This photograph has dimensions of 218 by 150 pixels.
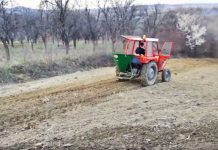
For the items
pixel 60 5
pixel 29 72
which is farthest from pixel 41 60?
pixel 60 5

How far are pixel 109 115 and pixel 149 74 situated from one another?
5.07 meters

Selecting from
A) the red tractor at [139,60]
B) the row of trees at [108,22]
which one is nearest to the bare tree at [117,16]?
the row of trees at [108,22]

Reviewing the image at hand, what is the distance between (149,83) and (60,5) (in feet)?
40.7

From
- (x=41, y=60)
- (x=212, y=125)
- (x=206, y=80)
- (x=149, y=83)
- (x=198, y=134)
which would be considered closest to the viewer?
(x=198, y=134)

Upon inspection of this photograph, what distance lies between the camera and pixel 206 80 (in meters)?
17.8

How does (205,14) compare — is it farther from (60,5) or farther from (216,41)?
(60,5)

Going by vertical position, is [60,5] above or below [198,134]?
above

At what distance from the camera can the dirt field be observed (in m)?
8.82

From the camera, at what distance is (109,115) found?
36.3 ft

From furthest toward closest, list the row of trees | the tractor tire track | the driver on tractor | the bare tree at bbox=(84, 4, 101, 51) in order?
the bare tree at bbox=(84, 4, 101, 51) < the row of trees < the driver on tractor < the tractor tire track

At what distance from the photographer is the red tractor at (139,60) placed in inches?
608

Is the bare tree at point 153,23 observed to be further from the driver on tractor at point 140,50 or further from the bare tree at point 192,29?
the driver on tractor at point 140,50

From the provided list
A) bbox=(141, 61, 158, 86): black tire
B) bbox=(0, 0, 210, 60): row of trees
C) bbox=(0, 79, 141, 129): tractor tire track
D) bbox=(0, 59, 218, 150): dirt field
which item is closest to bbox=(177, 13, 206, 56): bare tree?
bbox=(0, 0, 210, 60): row of trees

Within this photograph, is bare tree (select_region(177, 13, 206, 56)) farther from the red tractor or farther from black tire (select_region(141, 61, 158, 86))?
black tire (select_region(141, 61, 158, 86))
